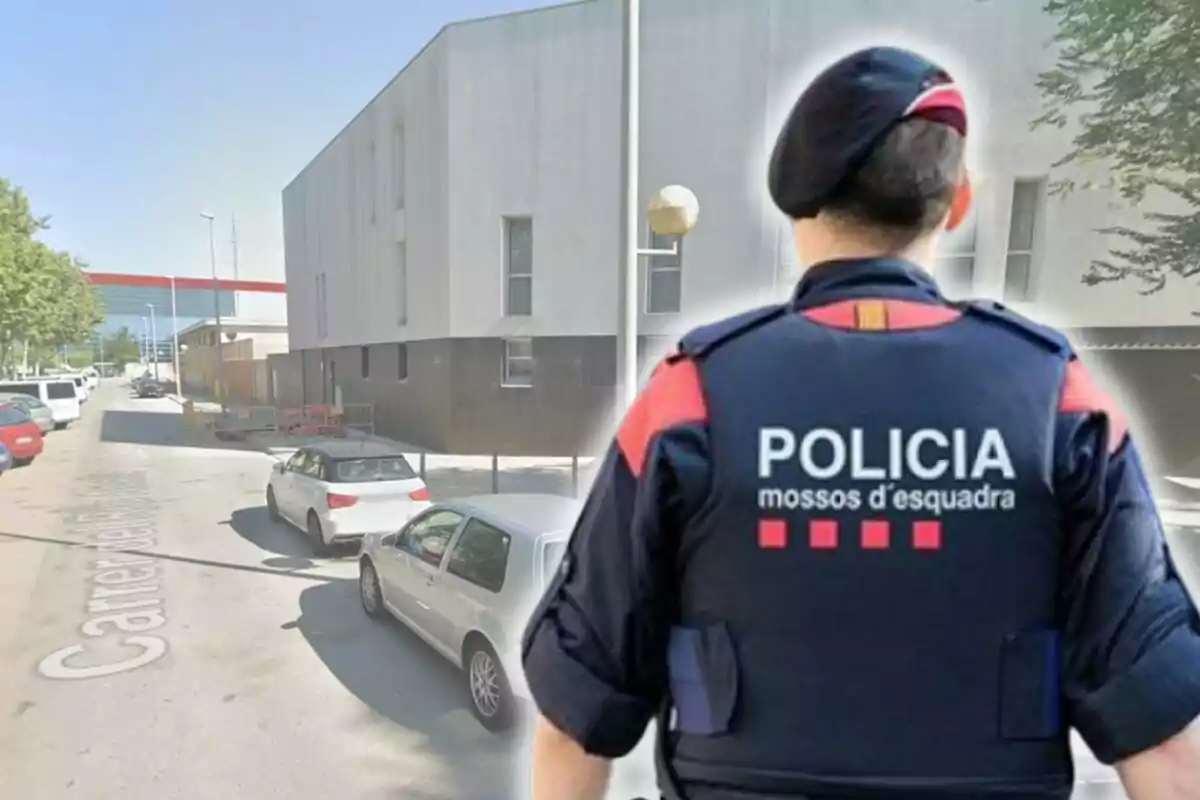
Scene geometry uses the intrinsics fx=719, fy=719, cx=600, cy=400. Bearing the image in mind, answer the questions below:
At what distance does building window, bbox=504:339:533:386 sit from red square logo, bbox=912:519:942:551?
1345 centimetres

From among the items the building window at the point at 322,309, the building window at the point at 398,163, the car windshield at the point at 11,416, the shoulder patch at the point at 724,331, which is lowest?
the car windshield at the point at 11,416

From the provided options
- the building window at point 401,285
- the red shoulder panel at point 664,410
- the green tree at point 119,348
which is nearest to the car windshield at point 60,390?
the building window at point 401,285

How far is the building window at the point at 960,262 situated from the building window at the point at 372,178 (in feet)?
58.9

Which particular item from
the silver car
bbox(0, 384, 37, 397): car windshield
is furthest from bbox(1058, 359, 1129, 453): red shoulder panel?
bbox(0, 384, 37, 397): car windshield

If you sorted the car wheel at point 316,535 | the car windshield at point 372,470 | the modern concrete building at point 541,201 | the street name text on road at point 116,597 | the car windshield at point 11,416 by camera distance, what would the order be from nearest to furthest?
the modern concrete building at point 541,201
the street name text on road at point 116,597
the car windshield at point 372,470
the car wheel at point 316,535
the car windshield at point 11,416

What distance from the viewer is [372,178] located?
17812mm

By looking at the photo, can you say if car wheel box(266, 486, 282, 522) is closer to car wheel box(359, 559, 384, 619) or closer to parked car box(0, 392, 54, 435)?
car wheel box(359, 559, 384, 619)

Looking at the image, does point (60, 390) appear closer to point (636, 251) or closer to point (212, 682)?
point (212, 682)

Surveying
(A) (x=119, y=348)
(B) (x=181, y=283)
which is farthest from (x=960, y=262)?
(A) (x=119, y=348)

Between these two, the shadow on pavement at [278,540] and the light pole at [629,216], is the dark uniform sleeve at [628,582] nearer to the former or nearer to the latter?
the light pole at [629,216]

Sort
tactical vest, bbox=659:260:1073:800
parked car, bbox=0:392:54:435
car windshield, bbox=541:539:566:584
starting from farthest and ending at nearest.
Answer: parked car, bbox=0:392:54:435 → car windshield, bbox=541:539:566:584 → tactical vest, bbox=659:260:1073:800

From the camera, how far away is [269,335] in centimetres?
3847

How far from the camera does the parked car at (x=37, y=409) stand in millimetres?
17081

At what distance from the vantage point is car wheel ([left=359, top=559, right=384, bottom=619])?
540cm
